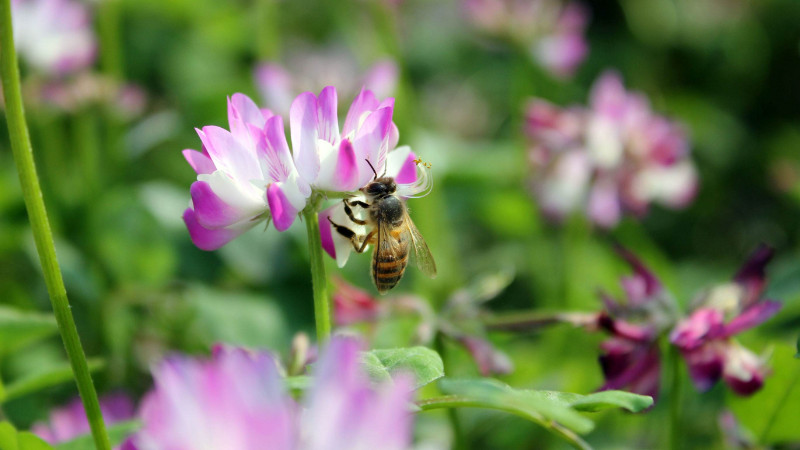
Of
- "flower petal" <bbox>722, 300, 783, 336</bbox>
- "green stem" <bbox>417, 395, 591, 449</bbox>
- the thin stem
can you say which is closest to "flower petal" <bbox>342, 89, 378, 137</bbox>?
"green stem" <bbox>417, 395, 591, 449</bbox>

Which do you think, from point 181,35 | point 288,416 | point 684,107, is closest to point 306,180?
point 288,416

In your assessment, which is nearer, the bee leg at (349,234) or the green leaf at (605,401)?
the green leaf at (605,401)

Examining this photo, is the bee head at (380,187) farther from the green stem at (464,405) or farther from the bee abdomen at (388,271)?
the green stem at (464,405)

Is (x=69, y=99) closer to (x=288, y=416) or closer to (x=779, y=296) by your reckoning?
(x=779, y=296)

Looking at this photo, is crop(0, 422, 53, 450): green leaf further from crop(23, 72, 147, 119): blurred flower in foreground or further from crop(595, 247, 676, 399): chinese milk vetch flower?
crop(23, 72, 147, 119): blurred flower in foreground

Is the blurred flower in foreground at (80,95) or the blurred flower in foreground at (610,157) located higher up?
the blurred flower in foreground at (80,95)

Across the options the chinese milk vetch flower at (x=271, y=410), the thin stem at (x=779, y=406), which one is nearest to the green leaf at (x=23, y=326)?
the chinese milk vetch flower at (x=271, y=410)

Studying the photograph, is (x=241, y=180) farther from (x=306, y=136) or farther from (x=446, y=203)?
(x=446, y=203)
